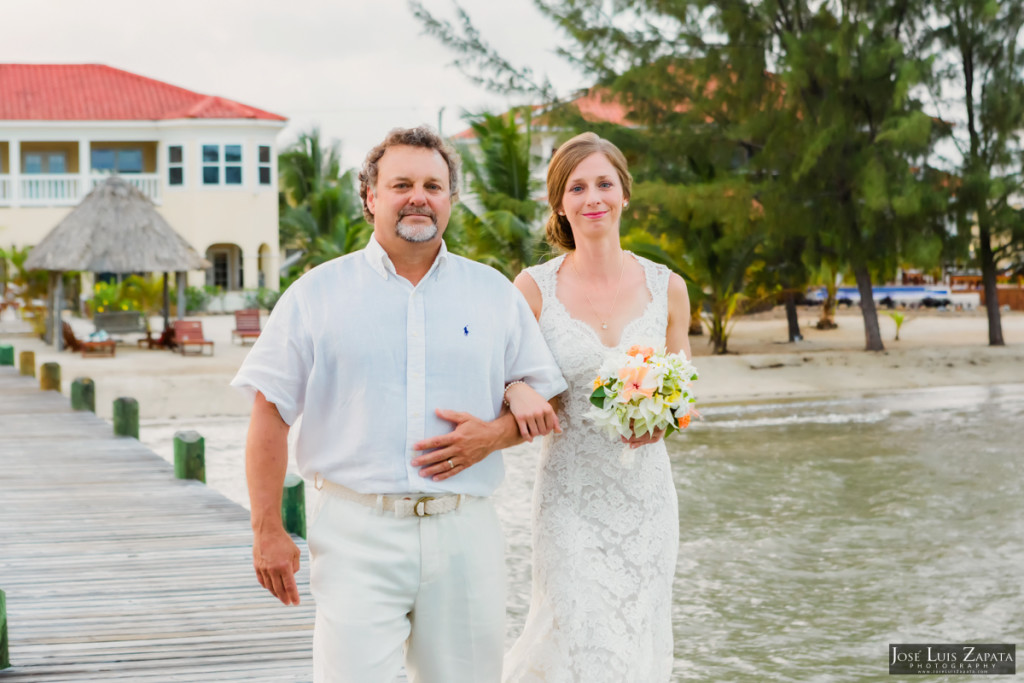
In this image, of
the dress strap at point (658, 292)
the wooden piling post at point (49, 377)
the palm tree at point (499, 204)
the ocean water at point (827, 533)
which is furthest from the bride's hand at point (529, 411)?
the palm tree at point (499, 204)

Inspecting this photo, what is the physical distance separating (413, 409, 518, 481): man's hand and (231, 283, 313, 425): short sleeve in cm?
37

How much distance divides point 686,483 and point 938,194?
12.9m

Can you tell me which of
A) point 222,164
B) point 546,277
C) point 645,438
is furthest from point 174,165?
point 645,438

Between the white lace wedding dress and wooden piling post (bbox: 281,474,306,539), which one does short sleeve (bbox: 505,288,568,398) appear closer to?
the white lace wedding dress

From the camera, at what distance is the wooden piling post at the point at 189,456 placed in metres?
9.52

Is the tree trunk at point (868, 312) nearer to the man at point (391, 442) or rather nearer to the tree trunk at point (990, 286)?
the tree trunk at point (990, 286)

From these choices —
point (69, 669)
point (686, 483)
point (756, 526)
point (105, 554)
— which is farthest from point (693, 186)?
point (69, 669)

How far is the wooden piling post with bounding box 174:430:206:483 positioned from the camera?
31.2 feet

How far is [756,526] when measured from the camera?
37.8ft

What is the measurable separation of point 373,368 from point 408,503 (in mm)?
373

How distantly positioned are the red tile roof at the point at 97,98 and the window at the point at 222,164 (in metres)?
0.97

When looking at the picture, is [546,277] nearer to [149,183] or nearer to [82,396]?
[82,396]

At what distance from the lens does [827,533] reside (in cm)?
1123

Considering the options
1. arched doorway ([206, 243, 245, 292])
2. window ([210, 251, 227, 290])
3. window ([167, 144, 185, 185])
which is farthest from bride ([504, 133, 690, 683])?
window ([210, 251, 227, 290])
